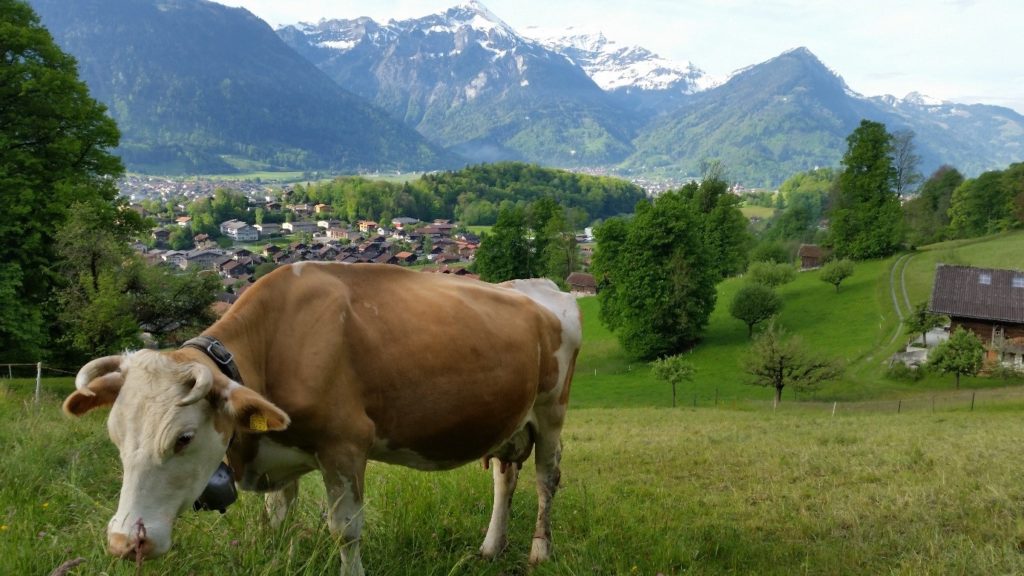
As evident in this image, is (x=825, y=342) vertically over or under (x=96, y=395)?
under

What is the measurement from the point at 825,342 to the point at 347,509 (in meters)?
45.8

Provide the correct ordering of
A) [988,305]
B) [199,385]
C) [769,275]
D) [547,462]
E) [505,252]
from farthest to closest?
[505,252] < [769,275] < [988,305] < [547,462] < [199,385]

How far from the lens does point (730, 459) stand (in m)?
12.5

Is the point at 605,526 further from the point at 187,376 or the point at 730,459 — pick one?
the point at 730,459

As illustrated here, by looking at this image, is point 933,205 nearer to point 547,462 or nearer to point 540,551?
point 547,462

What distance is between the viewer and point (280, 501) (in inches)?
185

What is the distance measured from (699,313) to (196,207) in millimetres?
150932

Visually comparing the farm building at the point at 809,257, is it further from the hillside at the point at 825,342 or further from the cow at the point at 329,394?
the cow at the point at 329,394

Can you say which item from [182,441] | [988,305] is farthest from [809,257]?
[182,441]

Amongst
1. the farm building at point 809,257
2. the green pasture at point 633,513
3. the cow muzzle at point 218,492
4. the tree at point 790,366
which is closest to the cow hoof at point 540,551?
the green pasture at point 633,513

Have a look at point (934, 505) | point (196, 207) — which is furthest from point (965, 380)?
point (196, 207)

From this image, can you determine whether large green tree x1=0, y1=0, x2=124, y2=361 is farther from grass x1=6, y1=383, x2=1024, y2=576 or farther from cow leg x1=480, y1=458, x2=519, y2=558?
cow leg x1=480, y1=458, x2=519, y2=558

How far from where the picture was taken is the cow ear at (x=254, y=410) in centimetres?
333

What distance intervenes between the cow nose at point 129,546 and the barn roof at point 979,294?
47.1m
